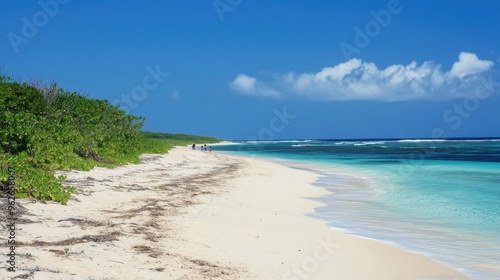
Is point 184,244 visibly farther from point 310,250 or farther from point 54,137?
point 54,137

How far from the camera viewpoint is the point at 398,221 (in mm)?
13406

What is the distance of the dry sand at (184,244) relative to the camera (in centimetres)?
671

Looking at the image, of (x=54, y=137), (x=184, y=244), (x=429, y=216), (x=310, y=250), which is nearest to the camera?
(x=184, y=244)

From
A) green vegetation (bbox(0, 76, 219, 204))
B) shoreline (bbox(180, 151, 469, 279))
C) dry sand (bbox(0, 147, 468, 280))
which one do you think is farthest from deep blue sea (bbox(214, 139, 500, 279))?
green vegetation (bbox(0, 76, 219, 204))

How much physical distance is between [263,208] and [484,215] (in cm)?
725

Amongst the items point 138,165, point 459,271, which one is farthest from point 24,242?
point 138,165

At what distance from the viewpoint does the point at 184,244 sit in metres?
8.46

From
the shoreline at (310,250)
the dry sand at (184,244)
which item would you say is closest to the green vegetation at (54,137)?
the dry sand at (184,244)

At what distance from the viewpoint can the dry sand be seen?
22.0 feet

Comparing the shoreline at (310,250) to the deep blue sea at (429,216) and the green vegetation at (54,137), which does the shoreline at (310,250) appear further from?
the green vegetation at (54,137)

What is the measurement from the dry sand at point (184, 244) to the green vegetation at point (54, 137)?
2.77ft

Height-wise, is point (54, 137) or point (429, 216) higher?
point (54, 137)

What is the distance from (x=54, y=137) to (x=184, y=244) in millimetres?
9729

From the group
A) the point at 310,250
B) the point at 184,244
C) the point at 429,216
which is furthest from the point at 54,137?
the point at 429,216
